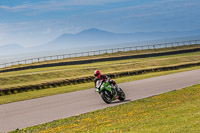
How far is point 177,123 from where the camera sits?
30.9ft

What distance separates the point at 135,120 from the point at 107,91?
19.2 feet

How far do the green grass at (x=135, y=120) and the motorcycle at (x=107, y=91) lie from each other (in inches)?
66.1

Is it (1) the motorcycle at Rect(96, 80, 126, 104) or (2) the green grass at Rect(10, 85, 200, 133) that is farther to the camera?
(1) the motorcycle at Rect(96, 80, 126, 104)

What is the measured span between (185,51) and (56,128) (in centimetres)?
6731

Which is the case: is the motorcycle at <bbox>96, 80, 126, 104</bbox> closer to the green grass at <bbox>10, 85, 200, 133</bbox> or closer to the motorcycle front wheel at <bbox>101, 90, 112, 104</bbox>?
the motorcycle front wheel at <bbox>101, 90, 112, 104</bbox>

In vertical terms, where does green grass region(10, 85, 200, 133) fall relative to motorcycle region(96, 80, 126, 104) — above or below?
below

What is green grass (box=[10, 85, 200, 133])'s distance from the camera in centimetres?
914

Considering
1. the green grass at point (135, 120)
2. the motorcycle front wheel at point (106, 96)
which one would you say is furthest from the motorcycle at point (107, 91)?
the green grass at point (135, 120)

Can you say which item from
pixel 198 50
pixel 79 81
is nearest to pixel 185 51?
pixel 198 50

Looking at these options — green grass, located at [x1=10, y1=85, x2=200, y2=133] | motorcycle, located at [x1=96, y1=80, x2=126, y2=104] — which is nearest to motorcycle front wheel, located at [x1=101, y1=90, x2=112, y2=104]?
motorcycle, located at [x1=96, y1=80, x2=126, y2=104]

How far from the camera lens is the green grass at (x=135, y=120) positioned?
9144 millimetres

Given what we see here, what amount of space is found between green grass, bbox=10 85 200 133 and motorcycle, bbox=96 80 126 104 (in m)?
1.68

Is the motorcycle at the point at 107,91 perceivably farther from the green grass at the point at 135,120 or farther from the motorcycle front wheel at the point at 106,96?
the green grass at the point at 135,120

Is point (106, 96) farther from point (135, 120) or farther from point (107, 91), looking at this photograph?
point (135, 120)
